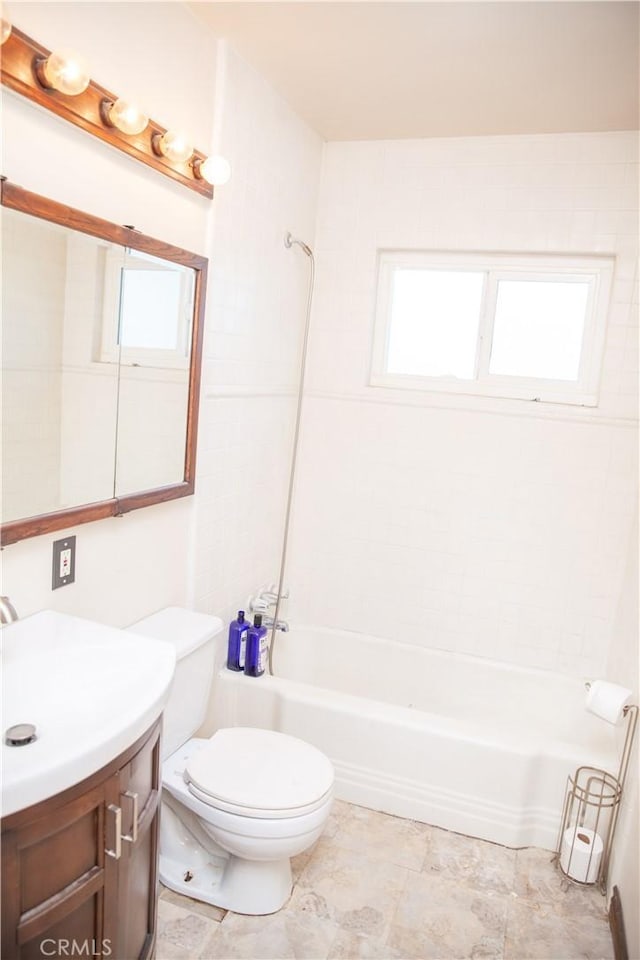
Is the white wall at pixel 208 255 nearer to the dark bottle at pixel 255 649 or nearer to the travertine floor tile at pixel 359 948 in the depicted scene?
the dark bottle at pixel 255 649

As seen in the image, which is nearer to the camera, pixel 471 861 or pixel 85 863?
pixel 85 863

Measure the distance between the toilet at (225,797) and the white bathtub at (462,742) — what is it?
1.48 ft

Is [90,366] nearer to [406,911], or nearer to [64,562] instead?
[64,562]

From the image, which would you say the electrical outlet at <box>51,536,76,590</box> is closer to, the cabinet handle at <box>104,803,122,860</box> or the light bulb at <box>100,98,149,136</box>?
the cabinet handle at <box>104,803,122,860</box>

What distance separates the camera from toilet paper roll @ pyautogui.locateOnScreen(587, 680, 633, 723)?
2334 mm

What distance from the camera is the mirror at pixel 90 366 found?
154 cm

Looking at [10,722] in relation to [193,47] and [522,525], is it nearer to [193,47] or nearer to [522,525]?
[193,47]

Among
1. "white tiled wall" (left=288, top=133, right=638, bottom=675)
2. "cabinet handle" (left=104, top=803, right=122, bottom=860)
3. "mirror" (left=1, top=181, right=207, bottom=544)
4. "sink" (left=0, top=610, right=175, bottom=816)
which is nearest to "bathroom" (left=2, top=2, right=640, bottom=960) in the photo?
"white tiled wall" (left=288, top=133, right=638, bottom=675)

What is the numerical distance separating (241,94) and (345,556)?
2.03 m

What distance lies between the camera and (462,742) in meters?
2.48

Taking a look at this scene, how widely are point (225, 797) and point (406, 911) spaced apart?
72 centimetres

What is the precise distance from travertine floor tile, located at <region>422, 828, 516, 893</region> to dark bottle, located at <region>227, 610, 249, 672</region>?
97 cm

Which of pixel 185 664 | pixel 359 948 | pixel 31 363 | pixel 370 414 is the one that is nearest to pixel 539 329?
pixel 370 414

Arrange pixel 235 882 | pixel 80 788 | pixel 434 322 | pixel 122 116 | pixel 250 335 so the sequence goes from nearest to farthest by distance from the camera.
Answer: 1. pixel 80 788
2. pixel 122 116
3. pixel 235 882
4. pixel 250 335
5. pixel 434 322
